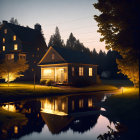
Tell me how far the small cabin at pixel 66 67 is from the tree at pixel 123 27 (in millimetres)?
19564

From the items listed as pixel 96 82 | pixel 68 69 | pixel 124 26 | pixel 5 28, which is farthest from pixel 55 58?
pixel 124 26

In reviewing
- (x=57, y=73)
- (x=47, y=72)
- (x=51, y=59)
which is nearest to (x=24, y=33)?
(x=51, y=59)

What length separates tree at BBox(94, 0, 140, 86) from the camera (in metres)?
14.7

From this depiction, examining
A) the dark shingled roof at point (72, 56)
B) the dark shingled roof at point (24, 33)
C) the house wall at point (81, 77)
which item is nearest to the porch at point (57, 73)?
the house wall at point (81, 77)

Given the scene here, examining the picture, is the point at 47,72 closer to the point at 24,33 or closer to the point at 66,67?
the point at 66,67

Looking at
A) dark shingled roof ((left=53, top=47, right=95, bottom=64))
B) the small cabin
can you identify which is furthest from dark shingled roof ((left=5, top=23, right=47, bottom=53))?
dark shingled roof ((left=53, top=47, right=95, bottom=64))

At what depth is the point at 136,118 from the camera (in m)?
11.4

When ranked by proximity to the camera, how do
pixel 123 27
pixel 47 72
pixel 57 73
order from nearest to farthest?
pixel 123 27
pixel 57 73
pixel 47 72

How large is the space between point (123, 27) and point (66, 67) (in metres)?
22.2

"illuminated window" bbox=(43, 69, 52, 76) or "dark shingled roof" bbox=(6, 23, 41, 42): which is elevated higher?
"dark shingled roof" bbox=(6, 23, 41, 42)

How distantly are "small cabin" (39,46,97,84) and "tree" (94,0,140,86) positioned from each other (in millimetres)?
19564

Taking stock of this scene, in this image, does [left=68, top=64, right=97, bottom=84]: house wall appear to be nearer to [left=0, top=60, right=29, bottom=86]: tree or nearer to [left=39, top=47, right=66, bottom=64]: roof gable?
[left=39, top=47, right=66, bottom=64]: roof gable

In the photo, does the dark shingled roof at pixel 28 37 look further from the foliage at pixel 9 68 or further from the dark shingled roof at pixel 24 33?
the foliage at pixel 9 68

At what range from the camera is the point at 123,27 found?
16.0 meters
